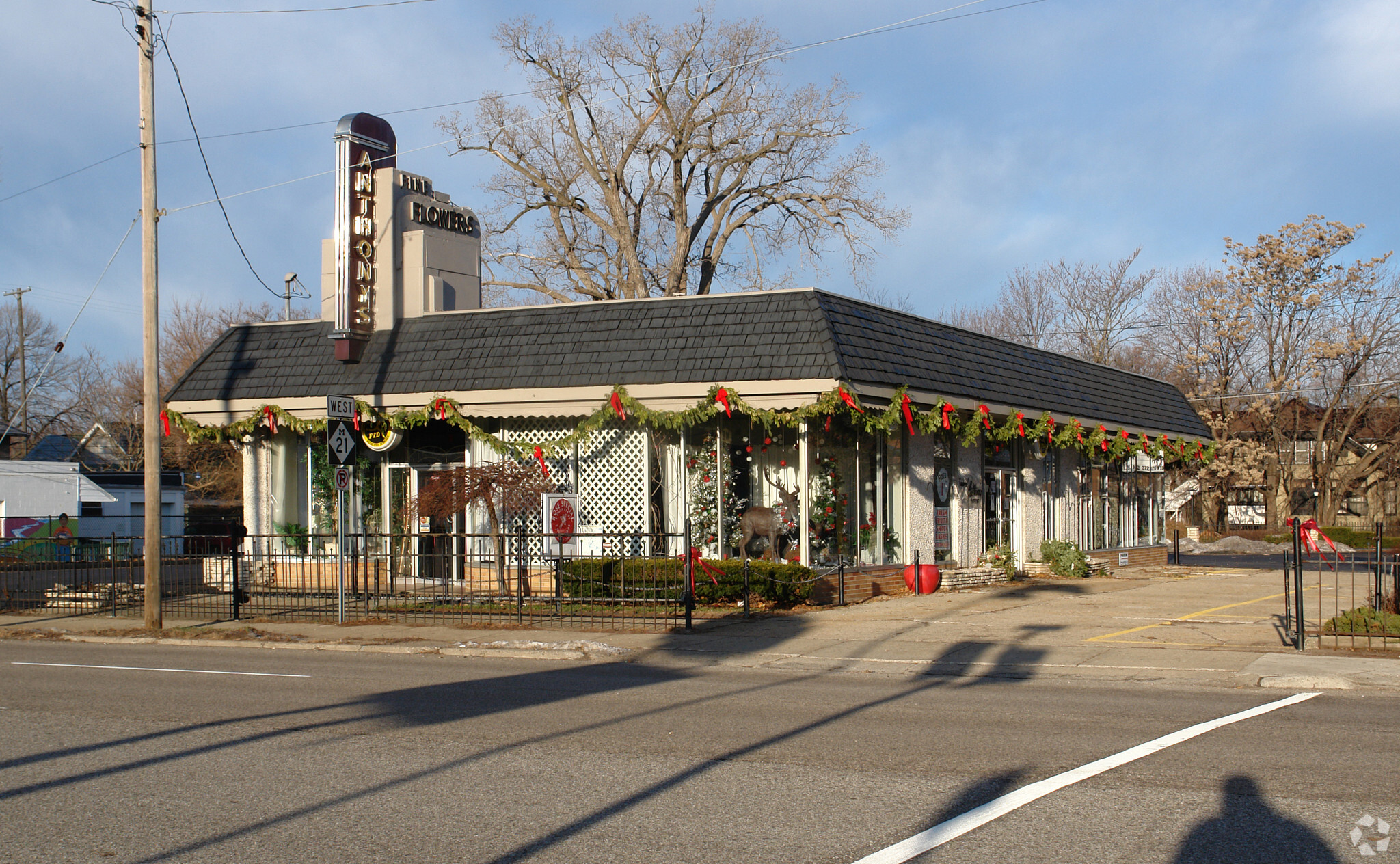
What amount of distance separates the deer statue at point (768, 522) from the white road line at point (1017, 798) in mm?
9947

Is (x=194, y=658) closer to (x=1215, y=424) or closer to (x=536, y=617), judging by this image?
(x=536, y=617)

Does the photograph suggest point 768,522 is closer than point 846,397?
No

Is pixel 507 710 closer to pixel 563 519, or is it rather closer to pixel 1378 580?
pixel 563 519

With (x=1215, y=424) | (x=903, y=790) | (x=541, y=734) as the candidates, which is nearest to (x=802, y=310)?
(x=541, y=734)

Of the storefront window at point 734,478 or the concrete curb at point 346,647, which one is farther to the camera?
the storefront window at point 734,478

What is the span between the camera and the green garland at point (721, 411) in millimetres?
17562

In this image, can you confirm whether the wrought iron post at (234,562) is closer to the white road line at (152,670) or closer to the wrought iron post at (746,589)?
the white road line at (152,670)

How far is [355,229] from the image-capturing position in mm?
21656

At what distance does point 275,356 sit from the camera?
72.3 ft

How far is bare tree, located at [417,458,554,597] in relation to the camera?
18406 mm

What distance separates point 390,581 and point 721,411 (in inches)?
246

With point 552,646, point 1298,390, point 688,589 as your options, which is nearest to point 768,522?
point 688,589

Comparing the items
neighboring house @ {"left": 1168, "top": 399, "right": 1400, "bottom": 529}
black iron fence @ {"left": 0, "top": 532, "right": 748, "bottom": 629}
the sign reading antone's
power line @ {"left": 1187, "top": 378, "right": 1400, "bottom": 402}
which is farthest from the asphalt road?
neighboring house @ {"left": 1168, "top": 399, "right": 1400, "bottom": 529}

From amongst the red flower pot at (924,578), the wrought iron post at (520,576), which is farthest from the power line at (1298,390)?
the wrought iron post at (520,576)
